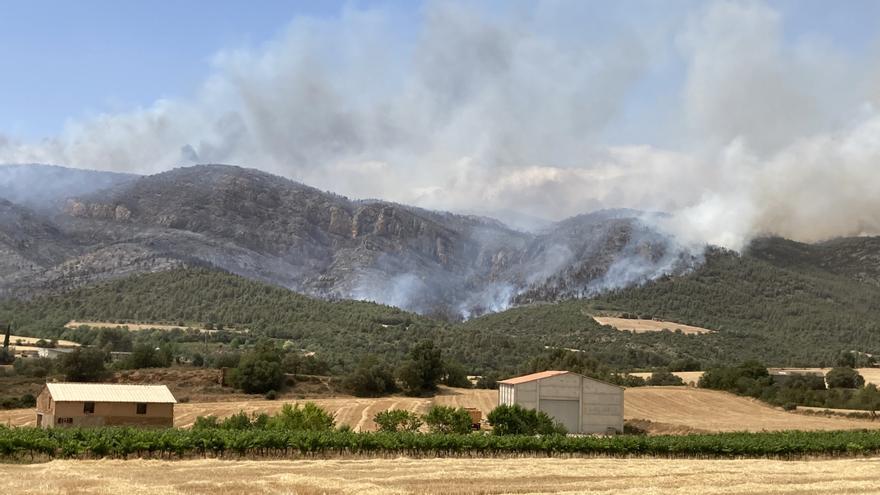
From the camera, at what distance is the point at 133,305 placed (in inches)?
7795

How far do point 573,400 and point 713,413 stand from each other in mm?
24433

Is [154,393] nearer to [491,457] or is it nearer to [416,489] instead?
[491,457]

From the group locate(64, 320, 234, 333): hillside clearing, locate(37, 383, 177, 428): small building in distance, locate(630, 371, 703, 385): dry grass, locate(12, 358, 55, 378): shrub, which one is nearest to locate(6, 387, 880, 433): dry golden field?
locate(37, 383, 177, 428): small building in distance

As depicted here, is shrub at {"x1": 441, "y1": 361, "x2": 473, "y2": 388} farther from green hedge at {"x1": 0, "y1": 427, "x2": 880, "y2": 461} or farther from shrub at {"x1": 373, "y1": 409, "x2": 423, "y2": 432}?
green hedge at {"x1": 0, "y1": 427, "x2": 880, "y2": 461}

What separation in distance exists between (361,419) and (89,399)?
1025 inches

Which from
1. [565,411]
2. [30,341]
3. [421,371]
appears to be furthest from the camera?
[30,341]

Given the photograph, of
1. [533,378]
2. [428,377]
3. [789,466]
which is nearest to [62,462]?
[789,466]

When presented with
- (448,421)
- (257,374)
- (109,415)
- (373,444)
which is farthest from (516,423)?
(257,374)

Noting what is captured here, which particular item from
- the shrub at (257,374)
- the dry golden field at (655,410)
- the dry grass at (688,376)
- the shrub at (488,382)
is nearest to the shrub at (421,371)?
the dry golden field at (655,410)

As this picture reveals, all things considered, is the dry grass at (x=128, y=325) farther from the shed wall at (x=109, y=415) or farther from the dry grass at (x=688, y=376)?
the shed wall at (x=109, y=415)

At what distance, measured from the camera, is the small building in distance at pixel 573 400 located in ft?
275

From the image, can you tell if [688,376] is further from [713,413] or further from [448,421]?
[448,421]

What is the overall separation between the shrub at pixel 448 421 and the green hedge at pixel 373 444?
36.2ft

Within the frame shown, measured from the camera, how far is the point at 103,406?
213 feet
